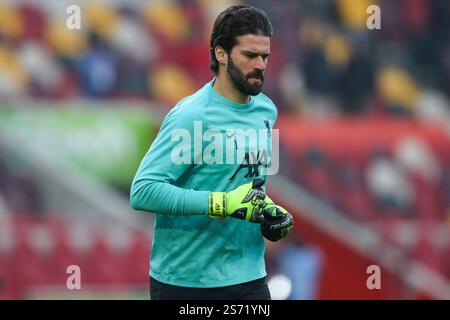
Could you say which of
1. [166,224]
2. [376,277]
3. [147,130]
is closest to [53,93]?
[147,130]

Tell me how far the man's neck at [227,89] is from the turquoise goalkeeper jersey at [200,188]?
0.15 ft

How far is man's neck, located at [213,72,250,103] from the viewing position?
5.64 meters

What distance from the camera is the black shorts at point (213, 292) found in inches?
215

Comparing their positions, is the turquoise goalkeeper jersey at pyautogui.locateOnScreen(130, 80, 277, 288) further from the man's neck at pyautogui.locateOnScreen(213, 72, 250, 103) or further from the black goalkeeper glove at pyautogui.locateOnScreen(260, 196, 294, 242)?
the black goalkeeper glove at pyautogui.locateOnScreen(260, 196, 294, 242)

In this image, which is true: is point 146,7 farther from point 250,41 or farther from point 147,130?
point 250,41

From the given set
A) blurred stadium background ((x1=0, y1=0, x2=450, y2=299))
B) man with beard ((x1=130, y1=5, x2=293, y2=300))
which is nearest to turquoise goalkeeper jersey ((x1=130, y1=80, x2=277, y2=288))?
man with beard ((x1=130, y1=5, x2=293, y2=300))

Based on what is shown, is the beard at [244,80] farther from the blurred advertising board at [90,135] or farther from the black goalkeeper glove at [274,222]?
the blurred advertising board at [90,135]

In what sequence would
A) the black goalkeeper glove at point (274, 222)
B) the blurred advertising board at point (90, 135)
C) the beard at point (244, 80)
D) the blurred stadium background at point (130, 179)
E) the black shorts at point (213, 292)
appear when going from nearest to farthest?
the black goalkeeper glove at point (274, 222) < the black shorts at point (213, 292) < the beard at point (244, 80) < the blurred stadium background at point (130, 179) < the blurred advertising board at point (90, 135)

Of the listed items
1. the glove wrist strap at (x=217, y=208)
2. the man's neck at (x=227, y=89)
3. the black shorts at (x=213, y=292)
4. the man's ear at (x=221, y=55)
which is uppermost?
the man's ear at (x=221, y=55)

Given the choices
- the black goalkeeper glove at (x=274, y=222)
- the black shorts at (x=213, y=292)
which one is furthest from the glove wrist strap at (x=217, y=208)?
the black shorts at (x=213, y=292)

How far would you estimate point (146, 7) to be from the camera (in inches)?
732

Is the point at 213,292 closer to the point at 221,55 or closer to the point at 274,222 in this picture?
the point at 274,222

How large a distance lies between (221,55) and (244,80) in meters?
0.20
